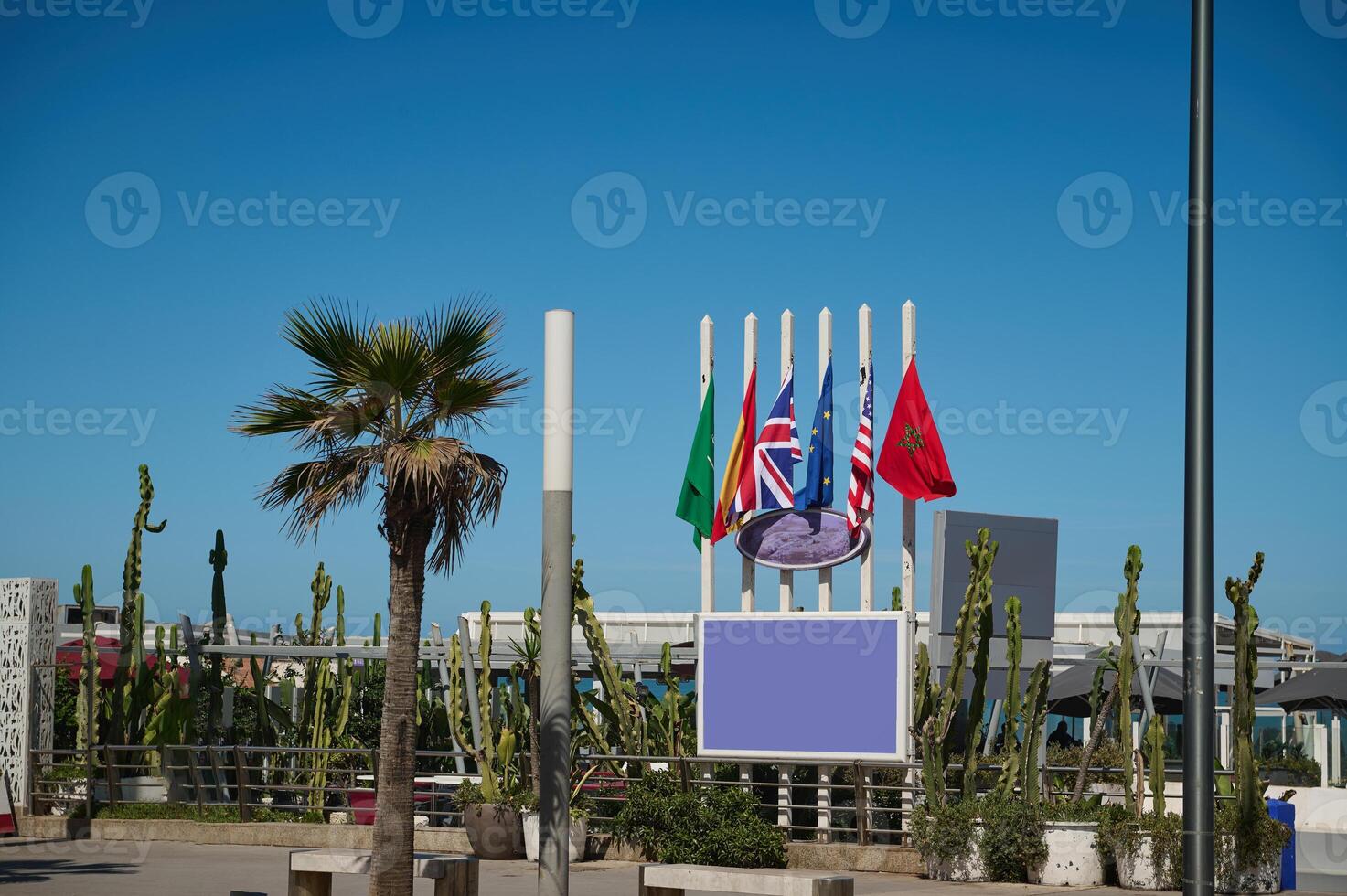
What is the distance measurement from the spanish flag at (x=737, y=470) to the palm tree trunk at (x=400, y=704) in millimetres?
7445

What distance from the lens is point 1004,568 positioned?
66.0 ft

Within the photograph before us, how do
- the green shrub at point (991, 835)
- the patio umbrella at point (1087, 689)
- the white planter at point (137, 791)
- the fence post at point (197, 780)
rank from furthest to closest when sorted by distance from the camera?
the patio umbrella at point (1087, 689), the white planter at point (137, 791), the fence post at point (197, 780), the green shrub at point (991, 835)

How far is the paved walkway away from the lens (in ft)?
50.1

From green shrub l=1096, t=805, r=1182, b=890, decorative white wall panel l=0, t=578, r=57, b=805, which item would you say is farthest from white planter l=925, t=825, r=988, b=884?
decorative white wall panel l=0, t=578, r=57, b=805

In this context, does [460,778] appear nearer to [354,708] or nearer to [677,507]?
[677,507]

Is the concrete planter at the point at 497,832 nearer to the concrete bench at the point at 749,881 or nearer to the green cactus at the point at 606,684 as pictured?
the green cactus at the point at 606,684

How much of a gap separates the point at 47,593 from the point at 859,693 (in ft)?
39.3

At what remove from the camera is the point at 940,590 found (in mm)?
19391

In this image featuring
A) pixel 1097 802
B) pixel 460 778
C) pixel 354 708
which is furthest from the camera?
pixel 354 708

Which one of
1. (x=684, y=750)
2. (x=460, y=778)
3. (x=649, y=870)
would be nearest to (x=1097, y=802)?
(x=684, y=750)

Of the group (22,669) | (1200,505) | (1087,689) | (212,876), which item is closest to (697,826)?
(212,876)

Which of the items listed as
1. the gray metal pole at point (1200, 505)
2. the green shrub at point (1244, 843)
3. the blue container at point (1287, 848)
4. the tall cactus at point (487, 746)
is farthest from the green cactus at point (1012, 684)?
the gray metal pole at point (1200, 505)

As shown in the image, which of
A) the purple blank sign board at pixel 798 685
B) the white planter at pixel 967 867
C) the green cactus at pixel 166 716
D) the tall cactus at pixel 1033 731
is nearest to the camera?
the white planter at pixel 967 867

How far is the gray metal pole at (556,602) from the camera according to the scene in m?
10.9
